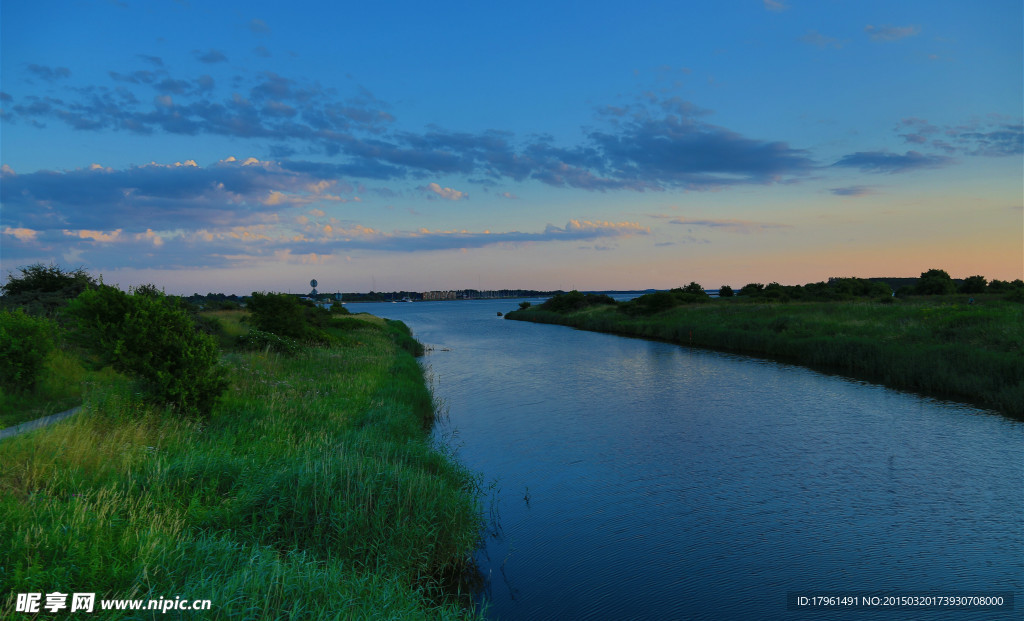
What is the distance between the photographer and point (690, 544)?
31.8 ft

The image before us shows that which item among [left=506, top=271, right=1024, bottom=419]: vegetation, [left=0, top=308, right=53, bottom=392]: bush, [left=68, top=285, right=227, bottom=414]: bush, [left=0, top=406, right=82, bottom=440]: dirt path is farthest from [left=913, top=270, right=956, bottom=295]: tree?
[left=0, top=308, right=53, bottom=392]: bush

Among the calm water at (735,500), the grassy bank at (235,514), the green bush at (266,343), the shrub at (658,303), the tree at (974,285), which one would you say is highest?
the tree at (974,285)

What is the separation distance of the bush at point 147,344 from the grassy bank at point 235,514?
0.52 meters

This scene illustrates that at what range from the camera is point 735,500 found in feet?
38.5

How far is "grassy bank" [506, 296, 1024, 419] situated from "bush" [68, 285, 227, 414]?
2476 cm

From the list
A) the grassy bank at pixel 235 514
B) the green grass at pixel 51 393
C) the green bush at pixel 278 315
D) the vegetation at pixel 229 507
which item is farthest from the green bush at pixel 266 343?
the grassy bank at pixel 235 514

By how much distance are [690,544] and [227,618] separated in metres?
7.83

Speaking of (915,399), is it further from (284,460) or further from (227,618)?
(227,618)

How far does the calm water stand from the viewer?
27.2 feet

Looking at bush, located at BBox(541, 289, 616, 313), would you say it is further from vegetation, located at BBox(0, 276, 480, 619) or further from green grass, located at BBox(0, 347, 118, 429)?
vegetation, located at BBox(0, 276, 480, 619)

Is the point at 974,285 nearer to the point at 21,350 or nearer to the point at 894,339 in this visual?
the point at 894,339

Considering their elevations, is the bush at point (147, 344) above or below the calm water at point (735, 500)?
above

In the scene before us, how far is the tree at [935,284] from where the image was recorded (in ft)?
207

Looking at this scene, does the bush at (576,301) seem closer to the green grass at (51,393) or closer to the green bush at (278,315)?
the green bush at (278,315)
